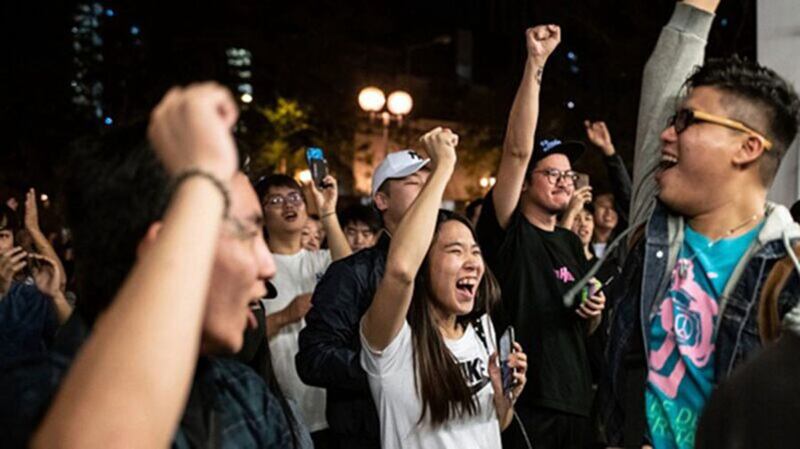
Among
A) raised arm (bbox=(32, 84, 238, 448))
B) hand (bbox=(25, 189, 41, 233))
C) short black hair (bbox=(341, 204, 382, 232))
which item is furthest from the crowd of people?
short black hair (bbox=(341, 204, 382, 232))

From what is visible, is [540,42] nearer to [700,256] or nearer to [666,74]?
[666,74]

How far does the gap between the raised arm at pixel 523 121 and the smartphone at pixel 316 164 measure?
1817mm

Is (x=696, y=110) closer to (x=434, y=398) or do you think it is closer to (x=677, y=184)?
(x=677, y=184)

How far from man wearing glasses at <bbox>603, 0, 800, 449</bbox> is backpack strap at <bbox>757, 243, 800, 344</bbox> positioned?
0.12 m

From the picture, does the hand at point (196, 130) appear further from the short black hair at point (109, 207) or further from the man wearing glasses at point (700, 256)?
the man wearing glasses at point (700, 256)

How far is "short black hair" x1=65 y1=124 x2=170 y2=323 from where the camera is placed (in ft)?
5.89

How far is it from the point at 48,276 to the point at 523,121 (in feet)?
11.8

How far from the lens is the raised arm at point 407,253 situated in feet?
11.5

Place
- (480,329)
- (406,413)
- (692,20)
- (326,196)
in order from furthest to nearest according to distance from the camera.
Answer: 1. (326,196)
2. (480,329)
3. (406,413)
4. (692,20)

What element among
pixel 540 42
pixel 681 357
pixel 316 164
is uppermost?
pixel 540 42

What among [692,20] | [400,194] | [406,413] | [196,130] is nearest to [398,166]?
[400,194]

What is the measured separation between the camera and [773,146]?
8.91 feet

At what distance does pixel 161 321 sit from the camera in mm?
1399

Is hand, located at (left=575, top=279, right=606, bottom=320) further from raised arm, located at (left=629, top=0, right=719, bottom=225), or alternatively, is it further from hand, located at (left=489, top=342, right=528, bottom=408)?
raised arm, located at (left=629, top=0, right=719, bottom=225)
